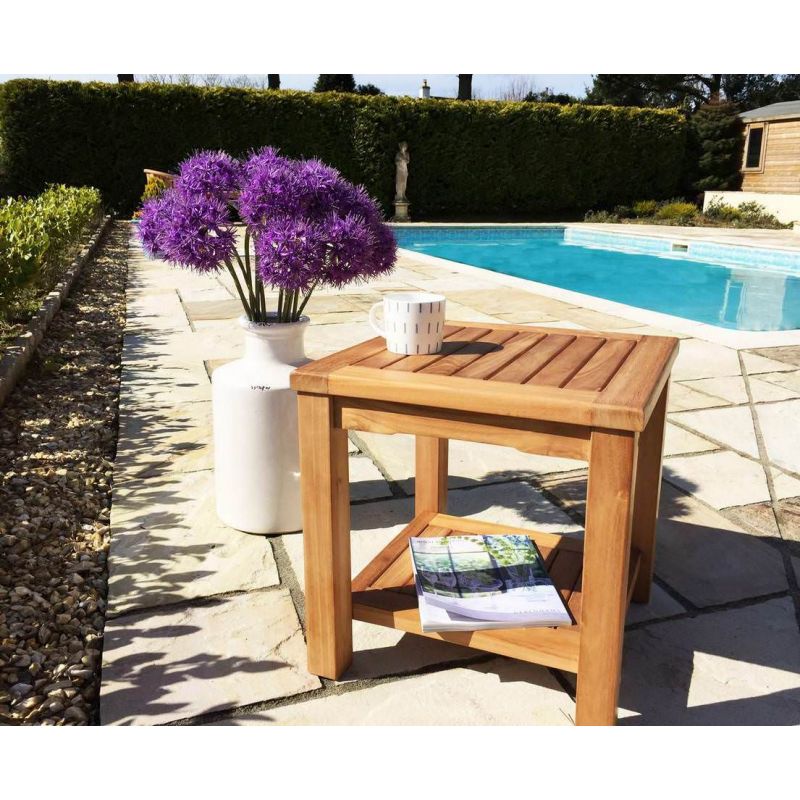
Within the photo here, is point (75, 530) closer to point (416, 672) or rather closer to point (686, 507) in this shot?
point (416, 672)

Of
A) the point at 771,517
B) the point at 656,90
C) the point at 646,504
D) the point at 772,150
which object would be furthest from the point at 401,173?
the point at 656,90

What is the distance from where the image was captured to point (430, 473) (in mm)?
2180

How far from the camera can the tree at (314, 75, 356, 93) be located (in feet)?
79.8

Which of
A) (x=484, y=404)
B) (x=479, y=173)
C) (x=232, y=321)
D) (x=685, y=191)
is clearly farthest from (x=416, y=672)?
(x=685, y=191)

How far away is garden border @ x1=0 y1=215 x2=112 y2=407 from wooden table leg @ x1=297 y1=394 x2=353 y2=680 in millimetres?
2334

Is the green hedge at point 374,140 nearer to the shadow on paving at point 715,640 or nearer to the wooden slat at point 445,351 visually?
the wooden slat at point 445,351

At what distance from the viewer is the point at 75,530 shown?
7.56 ft

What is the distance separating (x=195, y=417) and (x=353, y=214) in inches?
65.0

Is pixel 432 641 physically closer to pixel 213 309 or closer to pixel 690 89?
pixel 213 309

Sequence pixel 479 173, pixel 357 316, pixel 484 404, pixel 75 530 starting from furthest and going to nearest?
pixel 479 173, pixel 357 316, pixel 75 530, pixel 484 404

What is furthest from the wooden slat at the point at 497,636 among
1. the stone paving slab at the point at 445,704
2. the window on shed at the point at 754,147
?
the window on shed at the point at 754,147

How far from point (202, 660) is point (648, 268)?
33.0 feet

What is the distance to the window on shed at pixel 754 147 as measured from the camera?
1755 centimetres

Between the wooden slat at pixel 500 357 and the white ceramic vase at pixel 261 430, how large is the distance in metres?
0.68
